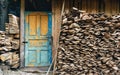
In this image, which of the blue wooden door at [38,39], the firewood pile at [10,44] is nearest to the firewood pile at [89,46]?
the blue wooden door at [38,39]

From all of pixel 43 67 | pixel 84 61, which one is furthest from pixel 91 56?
pixel 43 67

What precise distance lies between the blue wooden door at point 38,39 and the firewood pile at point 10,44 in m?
0.39

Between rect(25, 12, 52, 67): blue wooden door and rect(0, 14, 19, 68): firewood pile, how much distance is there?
1.28ft

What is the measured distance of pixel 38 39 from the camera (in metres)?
10.3

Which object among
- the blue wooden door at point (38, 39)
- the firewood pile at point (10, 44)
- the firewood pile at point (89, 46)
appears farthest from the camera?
the blue wooden door at point (38, 39)

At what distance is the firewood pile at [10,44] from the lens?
374 inches

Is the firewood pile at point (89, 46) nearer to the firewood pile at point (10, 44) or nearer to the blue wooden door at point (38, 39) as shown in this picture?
the blue wooden door at point (38, 39)

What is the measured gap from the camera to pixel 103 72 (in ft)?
26.8

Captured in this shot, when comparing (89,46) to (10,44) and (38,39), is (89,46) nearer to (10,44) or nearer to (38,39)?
(38,39)

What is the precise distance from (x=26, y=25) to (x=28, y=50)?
841 mm

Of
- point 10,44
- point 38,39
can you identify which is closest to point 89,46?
point 38,39

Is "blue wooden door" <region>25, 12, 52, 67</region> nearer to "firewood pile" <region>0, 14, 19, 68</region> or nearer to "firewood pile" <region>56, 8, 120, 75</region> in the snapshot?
"firewood pile" <region>0, 14, 19, 68</region>

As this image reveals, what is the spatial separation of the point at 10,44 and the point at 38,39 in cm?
99

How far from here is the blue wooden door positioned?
33.6 feet
